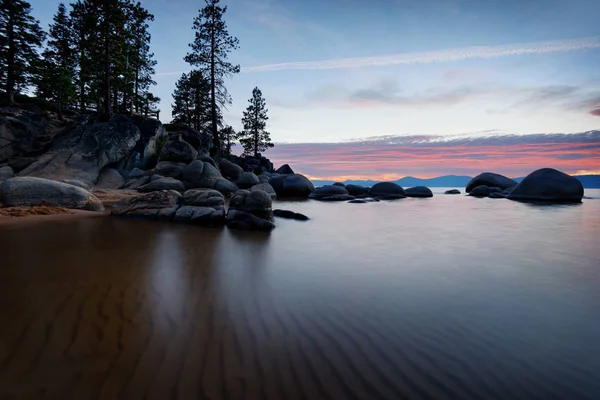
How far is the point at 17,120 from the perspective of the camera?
2109cm

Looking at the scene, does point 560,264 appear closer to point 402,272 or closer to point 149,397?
point 402,272

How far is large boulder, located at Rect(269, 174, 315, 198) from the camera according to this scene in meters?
24.5

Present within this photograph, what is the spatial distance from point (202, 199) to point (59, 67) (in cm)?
2974

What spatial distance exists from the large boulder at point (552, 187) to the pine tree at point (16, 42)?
39146 mm

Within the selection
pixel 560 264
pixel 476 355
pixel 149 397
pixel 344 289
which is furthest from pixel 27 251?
pixel 560 264

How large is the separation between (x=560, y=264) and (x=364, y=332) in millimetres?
5141

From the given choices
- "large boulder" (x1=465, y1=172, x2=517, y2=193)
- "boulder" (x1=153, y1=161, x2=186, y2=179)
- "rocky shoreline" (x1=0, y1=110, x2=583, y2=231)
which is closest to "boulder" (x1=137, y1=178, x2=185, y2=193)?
"rocky shoreline" (x1=0, y1=110, x2=583, y2=231)

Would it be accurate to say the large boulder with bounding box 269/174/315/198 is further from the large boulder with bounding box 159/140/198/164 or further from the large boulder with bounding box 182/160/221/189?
the large boulder with bounding box 159/140/198/164

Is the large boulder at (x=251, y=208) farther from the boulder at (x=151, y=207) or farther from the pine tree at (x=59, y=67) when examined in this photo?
the pine tree at (x=59, y=67)

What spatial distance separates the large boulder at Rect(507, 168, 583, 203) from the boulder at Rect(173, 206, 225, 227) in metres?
21.2

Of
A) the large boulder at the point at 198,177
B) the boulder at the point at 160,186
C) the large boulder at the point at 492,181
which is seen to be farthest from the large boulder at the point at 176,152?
the large boulder at the point at 492,181

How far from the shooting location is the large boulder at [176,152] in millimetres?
22641

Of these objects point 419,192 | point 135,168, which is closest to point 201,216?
point 135,168

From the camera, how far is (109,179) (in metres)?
20.1
